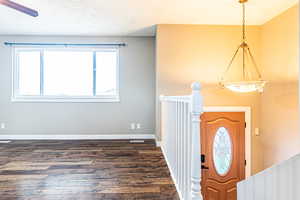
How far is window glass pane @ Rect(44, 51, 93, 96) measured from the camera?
465cm

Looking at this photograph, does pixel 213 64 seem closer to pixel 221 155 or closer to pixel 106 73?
pixel 221 155

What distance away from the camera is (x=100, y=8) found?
326 centimetres

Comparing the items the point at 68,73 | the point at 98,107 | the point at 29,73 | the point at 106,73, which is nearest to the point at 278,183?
the point at 98,107

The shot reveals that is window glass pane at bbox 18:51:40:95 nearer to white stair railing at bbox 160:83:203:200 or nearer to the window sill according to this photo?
the window sill

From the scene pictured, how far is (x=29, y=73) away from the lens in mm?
4633

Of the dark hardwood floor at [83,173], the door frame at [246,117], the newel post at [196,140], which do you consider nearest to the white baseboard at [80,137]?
the dark hardwood floor at [83,173]

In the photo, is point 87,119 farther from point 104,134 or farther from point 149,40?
point 149,40

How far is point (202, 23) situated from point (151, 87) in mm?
1676

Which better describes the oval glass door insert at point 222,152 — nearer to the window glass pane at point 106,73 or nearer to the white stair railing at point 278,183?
the window glass pane at point 106,73

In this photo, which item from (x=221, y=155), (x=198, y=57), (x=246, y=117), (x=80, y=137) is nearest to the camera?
(x=198, y=57)

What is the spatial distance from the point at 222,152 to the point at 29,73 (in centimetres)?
452

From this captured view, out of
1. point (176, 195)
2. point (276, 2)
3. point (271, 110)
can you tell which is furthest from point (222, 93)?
point (176, 195)

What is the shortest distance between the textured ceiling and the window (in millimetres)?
494

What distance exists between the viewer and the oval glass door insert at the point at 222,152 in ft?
14.2
